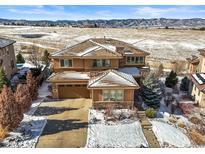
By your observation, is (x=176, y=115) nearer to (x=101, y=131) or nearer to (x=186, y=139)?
(x=186, y=139)

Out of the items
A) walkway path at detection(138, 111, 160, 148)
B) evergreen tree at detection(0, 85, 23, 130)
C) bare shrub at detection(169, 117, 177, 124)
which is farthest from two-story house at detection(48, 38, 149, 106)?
evergreen tree at detection(0, 85, 23, 130)

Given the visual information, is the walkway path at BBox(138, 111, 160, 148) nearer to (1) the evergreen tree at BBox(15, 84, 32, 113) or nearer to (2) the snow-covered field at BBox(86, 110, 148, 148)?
Answer: (2) the snow-covered field at BBox(86, 110, 148, 148)

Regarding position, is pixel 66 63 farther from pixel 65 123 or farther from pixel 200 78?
pixel 200 78

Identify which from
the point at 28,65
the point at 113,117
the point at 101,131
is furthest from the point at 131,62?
the point at 28,65

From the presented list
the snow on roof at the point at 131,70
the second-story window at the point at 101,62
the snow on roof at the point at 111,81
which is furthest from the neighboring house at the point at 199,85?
the second-story window at the point at 101,62

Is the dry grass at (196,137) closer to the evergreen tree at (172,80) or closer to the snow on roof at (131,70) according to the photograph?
the snow on roof at (131,70)

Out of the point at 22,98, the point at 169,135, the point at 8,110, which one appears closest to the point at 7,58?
the point at 22,98
